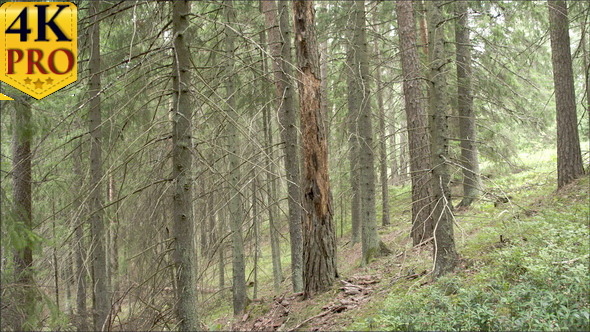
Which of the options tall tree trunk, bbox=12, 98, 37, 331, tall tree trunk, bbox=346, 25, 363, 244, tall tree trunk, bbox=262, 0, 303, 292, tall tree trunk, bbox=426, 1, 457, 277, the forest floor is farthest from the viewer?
tall tree trunk, bbox=346, 25, 363, 244

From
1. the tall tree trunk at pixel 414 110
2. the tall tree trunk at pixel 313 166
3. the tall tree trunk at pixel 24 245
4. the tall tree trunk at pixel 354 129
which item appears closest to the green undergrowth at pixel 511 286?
the tall tree trunk at pixel 313 166

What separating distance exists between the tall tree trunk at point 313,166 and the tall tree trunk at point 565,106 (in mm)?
5859

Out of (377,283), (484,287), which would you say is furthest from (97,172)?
(484,287)

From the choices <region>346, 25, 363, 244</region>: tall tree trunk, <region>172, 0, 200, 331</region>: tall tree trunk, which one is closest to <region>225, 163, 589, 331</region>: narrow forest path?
<region>172, 0, 200, 331</region>: tall tree trunk

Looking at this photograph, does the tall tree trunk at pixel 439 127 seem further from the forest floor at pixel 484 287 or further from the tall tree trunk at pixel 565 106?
the tall tree trunk at pixel 565 106

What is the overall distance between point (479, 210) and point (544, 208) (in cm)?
283

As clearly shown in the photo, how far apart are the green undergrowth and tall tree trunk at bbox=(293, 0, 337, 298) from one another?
1.26 meters

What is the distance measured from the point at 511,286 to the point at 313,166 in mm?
3412

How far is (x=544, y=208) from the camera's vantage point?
9289mm

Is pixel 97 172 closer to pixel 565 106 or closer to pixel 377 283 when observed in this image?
pixel 377 283

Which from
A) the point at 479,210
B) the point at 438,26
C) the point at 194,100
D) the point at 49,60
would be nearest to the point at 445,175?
the point at 438,26

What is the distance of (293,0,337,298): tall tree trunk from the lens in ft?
25.3

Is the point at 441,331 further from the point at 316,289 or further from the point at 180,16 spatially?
the point at 180,16

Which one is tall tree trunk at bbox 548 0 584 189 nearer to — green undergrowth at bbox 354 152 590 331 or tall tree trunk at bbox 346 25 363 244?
green undergrowth at bbox 354 152 590 331
